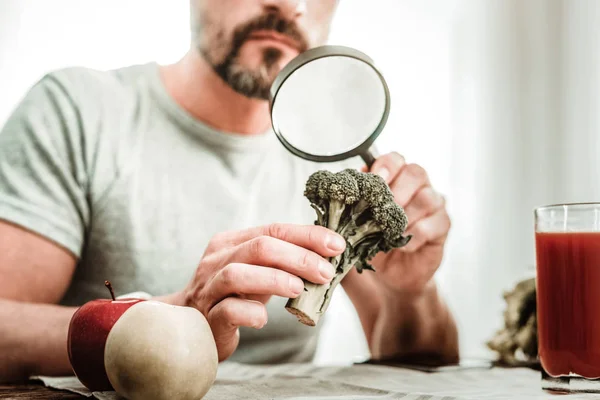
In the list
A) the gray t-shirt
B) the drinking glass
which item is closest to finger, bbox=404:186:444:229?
the drinking glass

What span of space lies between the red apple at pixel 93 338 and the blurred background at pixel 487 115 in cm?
116

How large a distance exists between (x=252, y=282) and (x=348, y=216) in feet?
0.60

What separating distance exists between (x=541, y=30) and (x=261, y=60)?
54.7 inches

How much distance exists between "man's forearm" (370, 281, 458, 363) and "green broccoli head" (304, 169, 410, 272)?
0.76 meters

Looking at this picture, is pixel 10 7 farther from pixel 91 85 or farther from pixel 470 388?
pixel 470 388

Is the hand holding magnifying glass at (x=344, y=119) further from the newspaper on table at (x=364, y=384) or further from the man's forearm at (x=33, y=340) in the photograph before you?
the man's forearm at (x=33, y=340)

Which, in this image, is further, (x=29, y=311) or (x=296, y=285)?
(x=29, y=311)

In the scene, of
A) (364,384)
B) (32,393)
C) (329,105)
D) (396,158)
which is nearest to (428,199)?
(396,158)

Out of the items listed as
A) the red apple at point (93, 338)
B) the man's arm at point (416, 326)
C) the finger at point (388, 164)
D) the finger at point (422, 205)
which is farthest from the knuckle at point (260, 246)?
the man's arm at point (416, 326)

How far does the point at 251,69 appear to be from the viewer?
5.73ft

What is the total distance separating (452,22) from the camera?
2408 millimetres

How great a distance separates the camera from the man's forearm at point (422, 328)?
1.71 metres

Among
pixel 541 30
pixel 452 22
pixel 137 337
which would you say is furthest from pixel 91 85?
pixel 541 30

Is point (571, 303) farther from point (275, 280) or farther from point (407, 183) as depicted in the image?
point (275, 280)
